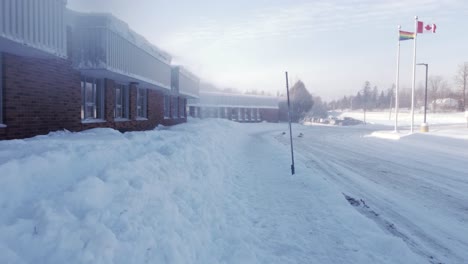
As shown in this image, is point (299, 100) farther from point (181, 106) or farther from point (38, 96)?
point (38, 96)

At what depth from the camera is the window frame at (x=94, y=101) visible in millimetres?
11352

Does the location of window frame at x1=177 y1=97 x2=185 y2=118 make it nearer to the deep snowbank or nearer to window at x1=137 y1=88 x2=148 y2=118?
window at x1=137 y1=88 x2=148 y2=118

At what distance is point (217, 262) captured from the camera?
150 inches

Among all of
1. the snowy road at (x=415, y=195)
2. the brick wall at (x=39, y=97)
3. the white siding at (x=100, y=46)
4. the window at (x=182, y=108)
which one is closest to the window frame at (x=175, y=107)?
the window at (x=182, y=108)

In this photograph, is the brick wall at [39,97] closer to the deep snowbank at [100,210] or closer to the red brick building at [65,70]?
the red brick building at [65,70]

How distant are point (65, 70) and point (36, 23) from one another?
9.03 feet

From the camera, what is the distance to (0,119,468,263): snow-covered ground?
296 centimetres

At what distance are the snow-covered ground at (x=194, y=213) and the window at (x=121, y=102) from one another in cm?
770

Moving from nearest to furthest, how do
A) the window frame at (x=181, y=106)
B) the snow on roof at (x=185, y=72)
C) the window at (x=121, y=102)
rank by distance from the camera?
the window at (x=121, y=102) → the snow on roof at (x=185, y=72) → the window frame at (x=181, y=106)

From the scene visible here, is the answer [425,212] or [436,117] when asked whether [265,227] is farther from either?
[436,117]

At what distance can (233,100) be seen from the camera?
165ft

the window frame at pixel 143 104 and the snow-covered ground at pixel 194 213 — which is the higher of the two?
the window frame at pixel 143 104

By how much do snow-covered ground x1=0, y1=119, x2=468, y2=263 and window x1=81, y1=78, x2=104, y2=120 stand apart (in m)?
5.58

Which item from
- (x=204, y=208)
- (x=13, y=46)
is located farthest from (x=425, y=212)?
(x=13, y=46)
